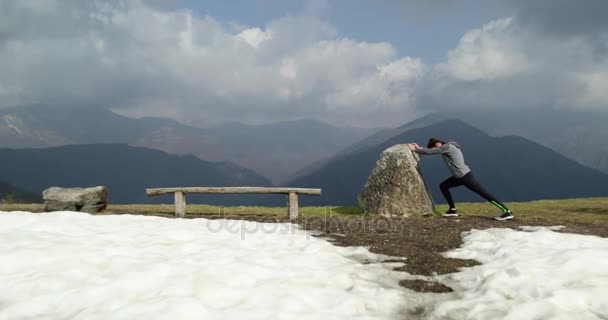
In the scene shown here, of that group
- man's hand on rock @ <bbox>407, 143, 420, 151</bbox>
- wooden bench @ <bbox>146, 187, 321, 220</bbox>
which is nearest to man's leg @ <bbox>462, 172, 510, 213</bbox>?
man's hand on rock @ <bbox>407, 143, 420, 151</bbox>

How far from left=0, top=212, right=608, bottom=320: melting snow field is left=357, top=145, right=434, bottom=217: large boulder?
488 centimetres

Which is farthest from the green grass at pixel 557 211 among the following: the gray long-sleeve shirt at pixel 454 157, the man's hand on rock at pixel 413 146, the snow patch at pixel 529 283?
the snow patch at pixel 529 283

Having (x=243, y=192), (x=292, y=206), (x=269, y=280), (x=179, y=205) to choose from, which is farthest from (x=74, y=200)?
(x=269, y=280)

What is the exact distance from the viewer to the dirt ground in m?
7.20

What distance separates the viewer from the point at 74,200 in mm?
15664

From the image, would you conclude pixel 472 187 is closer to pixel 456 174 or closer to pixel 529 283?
pixel 456 174

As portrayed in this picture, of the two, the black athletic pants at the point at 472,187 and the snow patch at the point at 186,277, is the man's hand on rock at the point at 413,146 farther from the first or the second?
the snow patch at the point at 186,277

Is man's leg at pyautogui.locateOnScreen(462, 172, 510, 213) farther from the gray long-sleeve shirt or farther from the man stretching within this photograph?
the gray long-sleeve shirt

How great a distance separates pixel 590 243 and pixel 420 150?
630 centimetres

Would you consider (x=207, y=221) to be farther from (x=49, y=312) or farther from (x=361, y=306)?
(x=361, y=306)

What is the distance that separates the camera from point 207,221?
38.6 feet

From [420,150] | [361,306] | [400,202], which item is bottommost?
[361,306]

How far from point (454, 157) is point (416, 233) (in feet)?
12.5

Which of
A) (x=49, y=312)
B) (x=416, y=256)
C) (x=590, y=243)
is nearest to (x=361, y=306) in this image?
(x=416, y=256)
